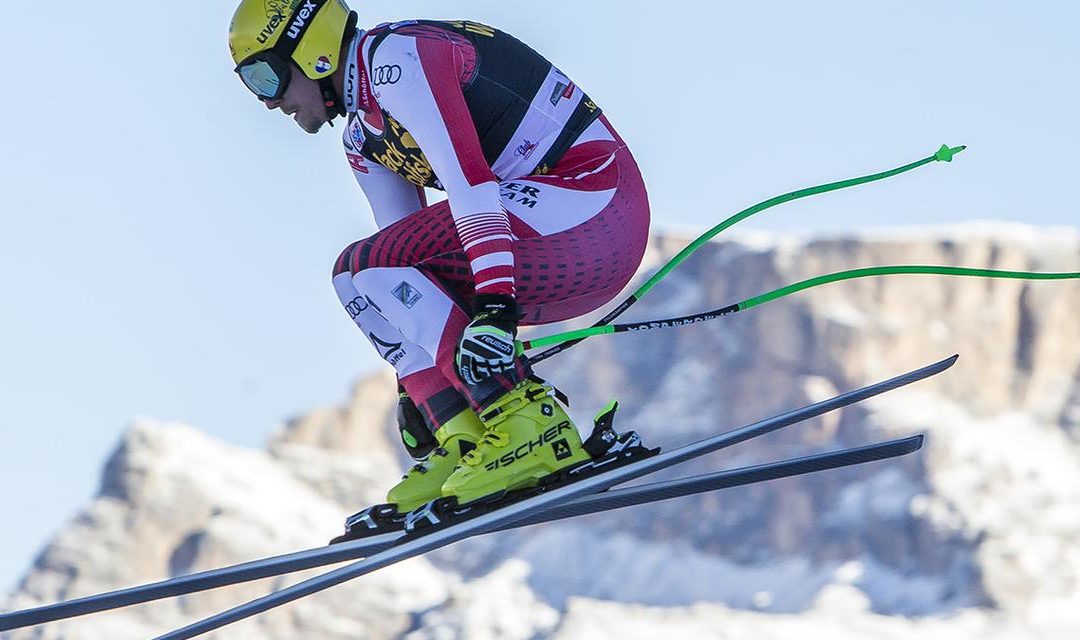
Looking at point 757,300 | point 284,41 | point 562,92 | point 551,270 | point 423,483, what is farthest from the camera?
point 757,300

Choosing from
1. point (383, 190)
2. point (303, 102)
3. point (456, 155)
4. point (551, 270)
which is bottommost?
point (551, 270)

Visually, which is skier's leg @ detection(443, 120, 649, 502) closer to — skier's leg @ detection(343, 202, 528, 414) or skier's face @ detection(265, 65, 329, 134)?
skier's leg @ detection(343, 202, 528, 414)

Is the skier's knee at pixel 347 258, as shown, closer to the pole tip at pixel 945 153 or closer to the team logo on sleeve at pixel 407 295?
the team logo on sleeve at pixel 407 295

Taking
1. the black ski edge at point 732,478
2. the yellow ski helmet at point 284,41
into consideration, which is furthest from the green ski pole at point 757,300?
the yellow ski helmet at point 284,41

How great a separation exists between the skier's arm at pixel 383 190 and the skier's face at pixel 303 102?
0.44m

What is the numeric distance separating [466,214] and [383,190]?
1.00 metres

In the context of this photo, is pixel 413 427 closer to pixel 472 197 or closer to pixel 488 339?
pixel 488 339

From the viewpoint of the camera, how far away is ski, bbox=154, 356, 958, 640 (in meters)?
5.14

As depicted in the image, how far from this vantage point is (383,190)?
250 inches

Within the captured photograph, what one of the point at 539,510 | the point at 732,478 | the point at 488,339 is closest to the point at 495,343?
the point at 488,339

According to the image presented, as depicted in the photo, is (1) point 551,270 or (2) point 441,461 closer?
(1) point 551,270

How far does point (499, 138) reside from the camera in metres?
5.88

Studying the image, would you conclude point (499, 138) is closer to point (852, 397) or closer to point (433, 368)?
point (433, 368)

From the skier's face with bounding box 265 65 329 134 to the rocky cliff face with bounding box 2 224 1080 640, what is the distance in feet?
344
